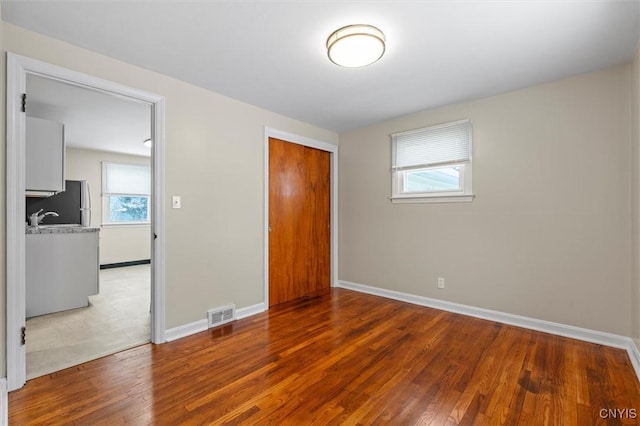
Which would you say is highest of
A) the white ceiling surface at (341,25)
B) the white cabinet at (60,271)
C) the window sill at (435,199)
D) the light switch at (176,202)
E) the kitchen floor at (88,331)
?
the white ceiling surface at (341,25)

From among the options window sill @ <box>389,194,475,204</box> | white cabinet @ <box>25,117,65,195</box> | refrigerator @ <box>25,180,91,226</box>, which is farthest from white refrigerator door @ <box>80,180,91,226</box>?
window sill @ <box>389,194,475,204</box>

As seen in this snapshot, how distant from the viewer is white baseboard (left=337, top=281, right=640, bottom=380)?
7.78 feet

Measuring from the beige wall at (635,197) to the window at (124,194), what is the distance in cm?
769

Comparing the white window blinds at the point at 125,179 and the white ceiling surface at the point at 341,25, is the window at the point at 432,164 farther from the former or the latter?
the white window blinds at the point at 125,179

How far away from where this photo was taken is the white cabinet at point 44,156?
3.06m

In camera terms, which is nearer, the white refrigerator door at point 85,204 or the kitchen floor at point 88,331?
the kitchen floor at point 88,331

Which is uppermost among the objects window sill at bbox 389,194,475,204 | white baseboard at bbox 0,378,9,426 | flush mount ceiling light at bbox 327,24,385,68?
flush mount ceiling light at bbox 327,24,385,68

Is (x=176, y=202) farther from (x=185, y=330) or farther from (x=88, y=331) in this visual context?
(x=88, y=331)

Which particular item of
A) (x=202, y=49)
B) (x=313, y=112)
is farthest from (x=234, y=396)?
(x=313, y=112)

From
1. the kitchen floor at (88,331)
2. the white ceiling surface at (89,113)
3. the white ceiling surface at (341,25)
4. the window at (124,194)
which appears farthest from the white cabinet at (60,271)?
the window at (124,194)

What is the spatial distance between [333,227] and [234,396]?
289cm

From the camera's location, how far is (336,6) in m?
1.73

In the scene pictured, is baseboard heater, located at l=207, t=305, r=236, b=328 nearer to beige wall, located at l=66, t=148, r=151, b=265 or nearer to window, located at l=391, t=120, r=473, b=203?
window, located at l=391, t=120, r=473, b=203

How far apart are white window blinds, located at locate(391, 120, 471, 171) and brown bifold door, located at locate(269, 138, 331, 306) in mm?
1125
